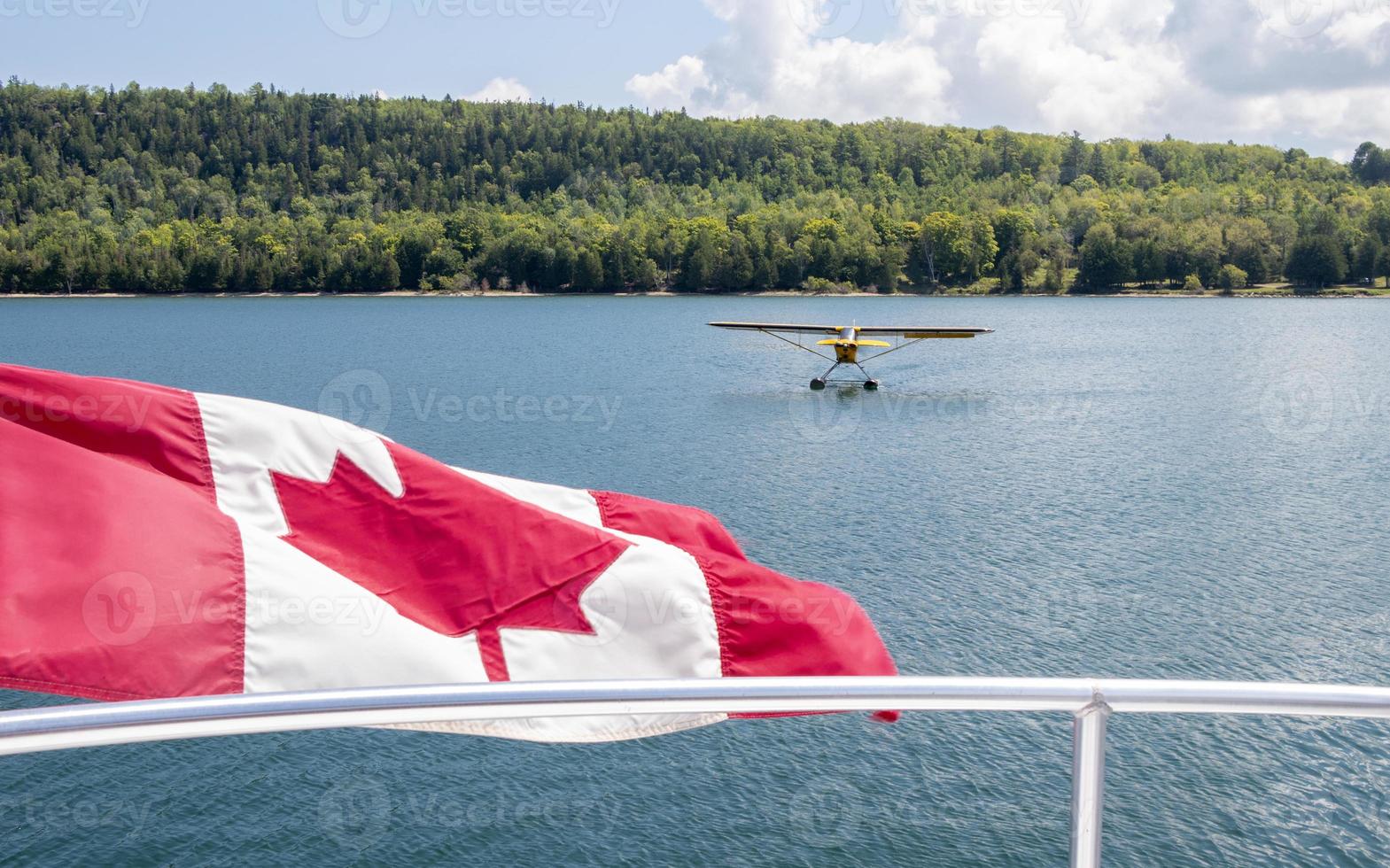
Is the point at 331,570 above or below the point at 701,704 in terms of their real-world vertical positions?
below

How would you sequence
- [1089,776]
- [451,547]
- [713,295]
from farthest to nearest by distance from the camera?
[713,295]
[451,547]
[1089,776]

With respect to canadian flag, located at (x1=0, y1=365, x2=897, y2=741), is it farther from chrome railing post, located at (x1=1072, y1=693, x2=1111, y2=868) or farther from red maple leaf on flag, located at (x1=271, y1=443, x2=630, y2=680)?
chrome railing post, located at (x1=1072, y1=693, x2=1111, y2=868)

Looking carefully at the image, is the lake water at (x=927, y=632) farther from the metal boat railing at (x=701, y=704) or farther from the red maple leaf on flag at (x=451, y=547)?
the metal boat railing at (x=701, y=704)

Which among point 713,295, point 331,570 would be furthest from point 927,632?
point 713,295

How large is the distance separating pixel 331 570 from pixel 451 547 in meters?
0.56

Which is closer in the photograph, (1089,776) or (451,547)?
(1089,776)

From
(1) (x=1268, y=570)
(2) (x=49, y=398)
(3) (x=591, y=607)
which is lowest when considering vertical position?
(1) (x=1268, y=570)

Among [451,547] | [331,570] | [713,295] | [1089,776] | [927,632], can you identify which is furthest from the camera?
[713,295]

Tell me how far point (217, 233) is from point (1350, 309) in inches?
5736

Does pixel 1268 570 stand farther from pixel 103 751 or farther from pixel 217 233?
pixel 217 233

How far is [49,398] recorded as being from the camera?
17.3ft

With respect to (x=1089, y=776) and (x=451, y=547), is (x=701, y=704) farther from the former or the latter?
(x=451, y=547)

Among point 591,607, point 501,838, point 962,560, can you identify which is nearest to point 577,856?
point 501,838

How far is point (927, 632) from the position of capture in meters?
19.3
